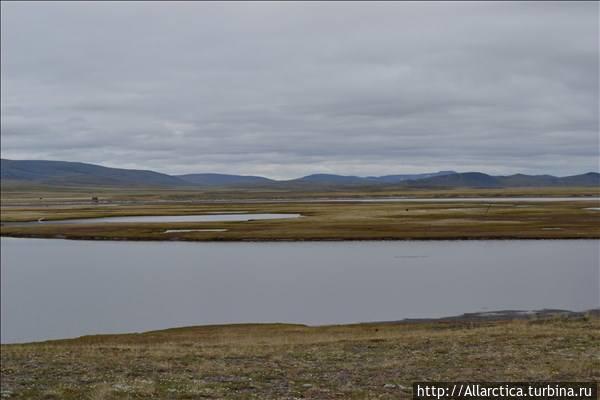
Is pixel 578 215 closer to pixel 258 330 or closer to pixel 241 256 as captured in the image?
pixel 241 256

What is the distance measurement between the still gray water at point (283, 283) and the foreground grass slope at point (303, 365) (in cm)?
789

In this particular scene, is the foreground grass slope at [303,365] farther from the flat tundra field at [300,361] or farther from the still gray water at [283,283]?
the still gray water at [283,283]

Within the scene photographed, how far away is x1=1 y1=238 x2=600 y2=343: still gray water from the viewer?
30.1 meters

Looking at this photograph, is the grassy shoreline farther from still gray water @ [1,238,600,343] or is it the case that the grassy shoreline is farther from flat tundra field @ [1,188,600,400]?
flat tundra field @ [1,188,600,400]

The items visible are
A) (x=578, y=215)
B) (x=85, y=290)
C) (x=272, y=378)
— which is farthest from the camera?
(x=578, y=215)

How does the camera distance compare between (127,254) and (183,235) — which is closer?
(127,254)

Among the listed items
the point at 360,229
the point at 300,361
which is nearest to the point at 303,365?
the point at 300,361

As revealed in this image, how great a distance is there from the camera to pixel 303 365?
15812mm

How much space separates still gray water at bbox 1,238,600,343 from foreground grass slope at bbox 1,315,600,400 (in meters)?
7.89

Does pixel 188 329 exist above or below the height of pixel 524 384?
below

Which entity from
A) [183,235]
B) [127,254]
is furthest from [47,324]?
[183,235]

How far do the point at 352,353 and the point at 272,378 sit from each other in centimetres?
406

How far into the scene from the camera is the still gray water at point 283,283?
3012 centimetres

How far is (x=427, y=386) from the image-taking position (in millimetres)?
12695
